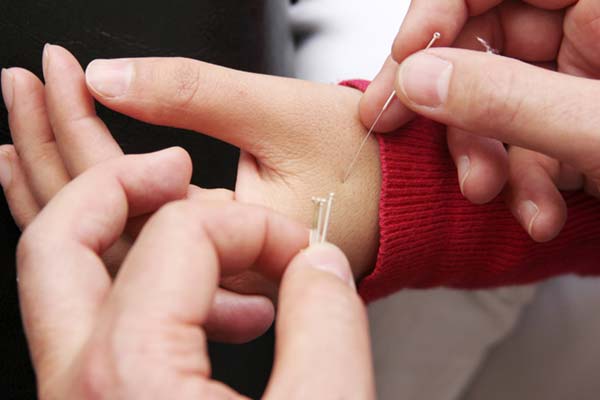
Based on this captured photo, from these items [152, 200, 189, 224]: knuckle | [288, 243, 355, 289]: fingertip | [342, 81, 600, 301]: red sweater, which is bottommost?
[342, 81, 600, 301]: red sweater

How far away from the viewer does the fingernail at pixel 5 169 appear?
2.60ft

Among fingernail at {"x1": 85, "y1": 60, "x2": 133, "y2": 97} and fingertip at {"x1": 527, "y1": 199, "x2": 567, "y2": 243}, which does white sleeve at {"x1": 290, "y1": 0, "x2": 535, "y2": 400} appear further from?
fingernail at {"x1": 85, "y1": 60, "x2": 133, "y2": 97}

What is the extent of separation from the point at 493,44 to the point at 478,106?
1.12ft

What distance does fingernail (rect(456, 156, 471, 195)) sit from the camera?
2.77 ft

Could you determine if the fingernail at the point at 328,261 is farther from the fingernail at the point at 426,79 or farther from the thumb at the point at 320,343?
the fingernail at the point at 426,79

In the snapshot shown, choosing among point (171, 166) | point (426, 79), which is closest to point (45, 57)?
point (171, 166)

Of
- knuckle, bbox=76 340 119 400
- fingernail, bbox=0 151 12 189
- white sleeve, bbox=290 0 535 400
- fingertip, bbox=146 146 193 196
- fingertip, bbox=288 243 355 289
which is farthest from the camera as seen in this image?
white sleeve, bbox=290 0 535 400

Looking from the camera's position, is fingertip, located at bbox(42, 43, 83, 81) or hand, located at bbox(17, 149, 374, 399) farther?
fingertip, located at bbox(42, 43, 83, 81)

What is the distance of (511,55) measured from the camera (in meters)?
1.00

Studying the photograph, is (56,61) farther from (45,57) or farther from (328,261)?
(328,261)

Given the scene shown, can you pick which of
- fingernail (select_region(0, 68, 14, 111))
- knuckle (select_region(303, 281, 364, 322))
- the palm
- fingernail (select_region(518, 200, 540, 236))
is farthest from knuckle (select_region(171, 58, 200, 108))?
fingernail (select_region(518, 200, 540, 236))

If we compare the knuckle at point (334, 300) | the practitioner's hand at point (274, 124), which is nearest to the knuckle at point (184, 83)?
the practitioner's hand at point (274, 124)

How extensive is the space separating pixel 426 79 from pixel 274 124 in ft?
0.70

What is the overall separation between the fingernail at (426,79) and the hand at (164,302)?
0.25m
